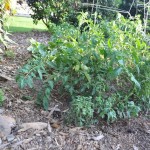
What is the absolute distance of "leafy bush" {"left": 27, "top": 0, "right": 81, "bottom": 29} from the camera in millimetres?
7280

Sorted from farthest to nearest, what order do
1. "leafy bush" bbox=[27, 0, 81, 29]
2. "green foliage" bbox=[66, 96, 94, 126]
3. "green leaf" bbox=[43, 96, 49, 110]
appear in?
"leafy bush" bbox=[27, 0, 81, 29] → "green leaf" bbox=[43, 96, 49, 110] → "green foliage" bbox=[66, 96, 94, 126]

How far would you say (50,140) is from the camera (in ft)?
7.55

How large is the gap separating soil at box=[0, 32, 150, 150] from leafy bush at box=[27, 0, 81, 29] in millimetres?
4614

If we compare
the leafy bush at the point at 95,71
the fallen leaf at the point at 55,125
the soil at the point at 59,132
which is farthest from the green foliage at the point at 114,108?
the fallen leaf at the point at 55,125

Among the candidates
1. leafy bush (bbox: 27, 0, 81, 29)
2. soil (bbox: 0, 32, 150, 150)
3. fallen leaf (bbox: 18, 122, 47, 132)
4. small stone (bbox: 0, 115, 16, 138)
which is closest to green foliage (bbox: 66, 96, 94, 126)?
soil (bbox: 0, 32, 150, 150)

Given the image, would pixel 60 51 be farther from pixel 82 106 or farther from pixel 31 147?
pixel 31 147

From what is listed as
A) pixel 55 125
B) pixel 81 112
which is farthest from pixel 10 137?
pixel 81 112

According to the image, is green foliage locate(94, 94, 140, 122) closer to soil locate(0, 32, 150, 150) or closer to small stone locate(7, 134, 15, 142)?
soil locate(0, 32, 150, 150)

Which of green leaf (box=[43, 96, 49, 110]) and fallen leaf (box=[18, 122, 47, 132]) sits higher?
green leaf (box=[43, 96, 49, 110])

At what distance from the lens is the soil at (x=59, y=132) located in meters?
2.27

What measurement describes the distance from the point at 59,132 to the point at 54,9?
536cm

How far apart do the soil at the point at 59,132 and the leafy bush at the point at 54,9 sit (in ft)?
15.1

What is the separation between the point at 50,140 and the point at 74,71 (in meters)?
0.71

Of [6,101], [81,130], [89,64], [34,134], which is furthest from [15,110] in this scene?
[89,64]
